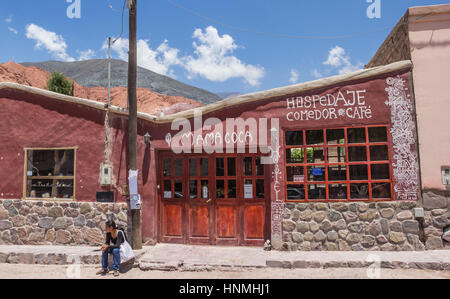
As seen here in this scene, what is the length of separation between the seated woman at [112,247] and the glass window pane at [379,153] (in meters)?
5.85

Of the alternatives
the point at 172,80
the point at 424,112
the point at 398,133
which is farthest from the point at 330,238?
the point at 172,80

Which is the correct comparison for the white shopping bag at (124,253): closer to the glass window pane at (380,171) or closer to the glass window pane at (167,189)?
the glass window pane at (167,189)

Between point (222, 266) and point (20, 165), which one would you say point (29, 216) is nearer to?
point (20, 165)

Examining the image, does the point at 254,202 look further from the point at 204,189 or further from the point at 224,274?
the point at 224,274

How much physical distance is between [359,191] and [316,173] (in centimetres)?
105

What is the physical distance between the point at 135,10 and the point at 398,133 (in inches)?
274

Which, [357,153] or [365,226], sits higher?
[357,153]

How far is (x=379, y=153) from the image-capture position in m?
7.50

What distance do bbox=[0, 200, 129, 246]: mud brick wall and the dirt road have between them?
1354mm

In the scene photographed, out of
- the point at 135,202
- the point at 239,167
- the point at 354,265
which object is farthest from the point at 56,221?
the point at 354,265

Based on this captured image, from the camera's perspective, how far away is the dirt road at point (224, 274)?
20.0 ft

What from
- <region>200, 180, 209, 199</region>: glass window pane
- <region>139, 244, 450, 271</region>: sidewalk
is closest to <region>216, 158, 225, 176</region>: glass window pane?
<region>200, 180, 209, 199</region>: glass window pane

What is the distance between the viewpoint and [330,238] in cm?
742

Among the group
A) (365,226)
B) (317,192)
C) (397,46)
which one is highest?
(397,46)
